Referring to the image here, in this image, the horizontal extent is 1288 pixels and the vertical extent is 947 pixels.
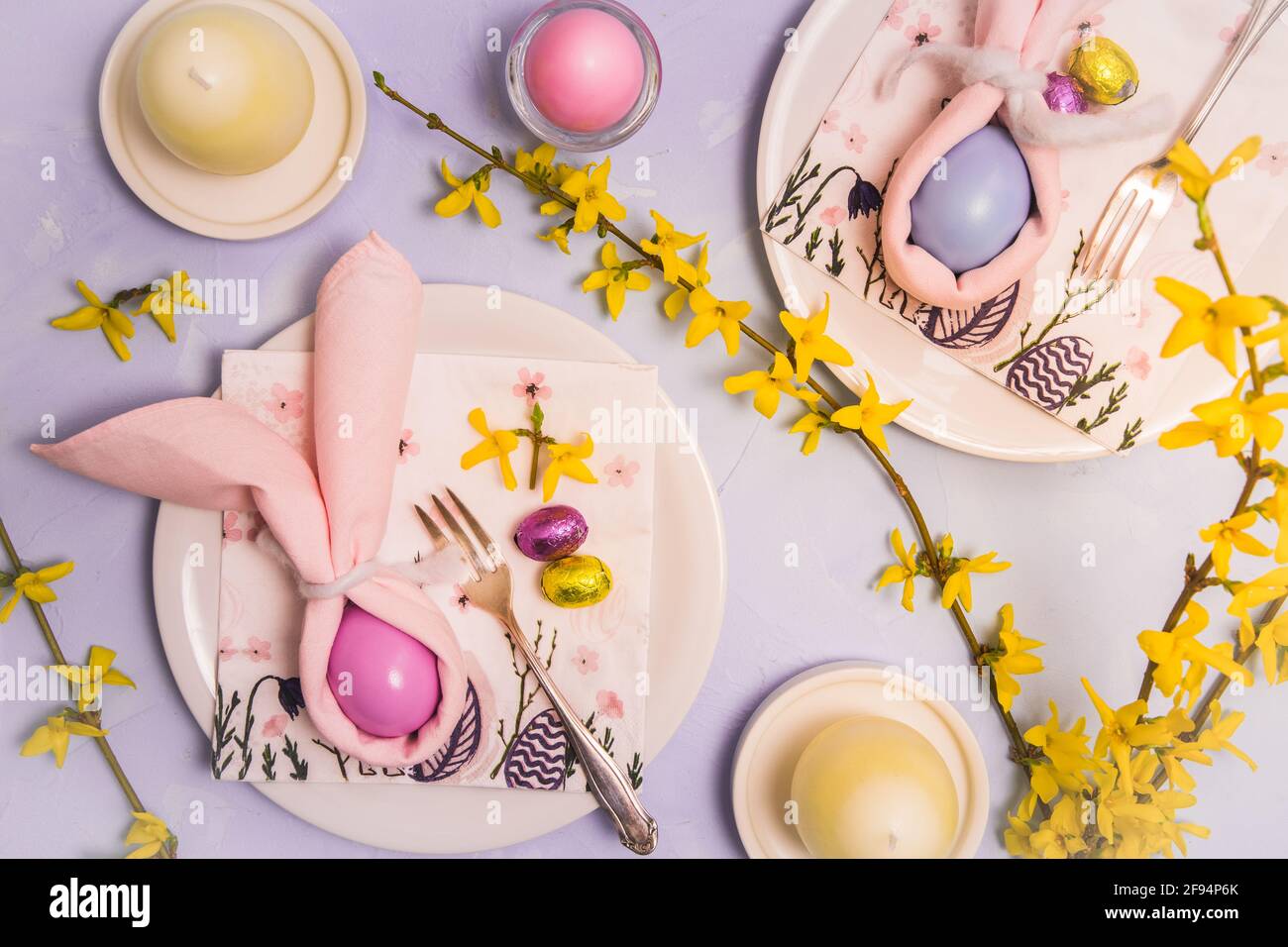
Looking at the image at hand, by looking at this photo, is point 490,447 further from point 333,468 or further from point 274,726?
point 274,726

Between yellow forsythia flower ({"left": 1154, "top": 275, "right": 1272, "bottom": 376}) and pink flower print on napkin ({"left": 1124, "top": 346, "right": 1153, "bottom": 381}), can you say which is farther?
pink flower print on napkin ({"left": 1124, "top": 346, "right": 1153, "bottom": 381})

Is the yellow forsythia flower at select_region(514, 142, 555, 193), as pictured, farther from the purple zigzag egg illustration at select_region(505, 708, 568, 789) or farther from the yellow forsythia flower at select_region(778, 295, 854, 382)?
the purple zigzag egg illustration at select_region(505, 708, 568, 789)

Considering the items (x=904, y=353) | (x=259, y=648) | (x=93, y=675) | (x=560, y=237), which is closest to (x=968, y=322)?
(x=904, y=353)

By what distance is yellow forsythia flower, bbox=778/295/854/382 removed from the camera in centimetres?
50

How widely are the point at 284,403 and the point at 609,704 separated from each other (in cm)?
27

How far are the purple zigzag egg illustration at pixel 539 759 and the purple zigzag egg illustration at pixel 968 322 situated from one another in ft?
1.08

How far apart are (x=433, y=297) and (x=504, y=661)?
225 millimetres

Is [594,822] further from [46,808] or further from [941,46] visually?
[941,46]

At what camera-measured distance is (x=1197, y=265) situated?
0.52 m

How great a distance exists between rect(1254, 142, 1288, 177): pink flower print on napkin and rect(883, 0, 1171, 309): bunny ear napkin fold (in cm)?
7

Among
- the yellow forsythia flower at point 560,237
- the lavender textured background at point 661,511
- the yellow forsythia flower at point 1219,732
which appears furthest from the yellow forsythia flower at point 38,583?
the yellow forsythia flower at point 1219,732

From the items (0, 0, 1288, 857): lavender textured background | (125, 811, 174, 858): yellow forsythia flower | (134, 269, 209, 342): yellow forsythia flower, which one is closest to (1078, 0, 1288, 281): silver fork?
(0, 0, 1288, 857): lavender textured background

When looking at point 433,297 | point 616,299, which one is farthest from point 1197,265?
point 433,297

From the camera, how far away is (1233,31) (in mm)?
499
